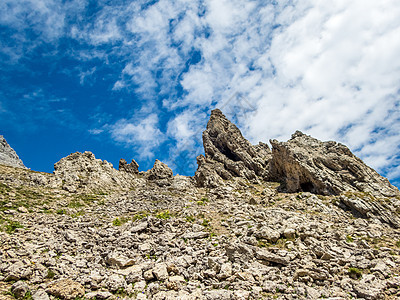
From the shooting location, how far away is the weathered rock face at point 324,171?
43.4 meters

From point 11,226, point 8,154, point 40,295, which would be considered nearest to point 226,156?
point 11,226

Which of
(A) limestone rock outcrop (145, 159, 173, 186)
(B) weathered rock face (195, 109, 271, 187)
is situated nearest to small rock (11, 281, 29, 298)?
(B) weathered rock face (195, 109, 271, 187)

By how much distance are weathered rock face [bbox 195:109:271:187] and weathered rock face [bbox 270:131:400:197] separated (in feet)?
23.7

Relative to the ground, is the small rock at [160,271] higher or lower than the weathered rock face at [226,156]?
lower

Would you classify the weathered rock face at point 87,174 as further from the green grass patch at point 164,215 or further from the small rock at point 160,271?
the small rock at point 160,271

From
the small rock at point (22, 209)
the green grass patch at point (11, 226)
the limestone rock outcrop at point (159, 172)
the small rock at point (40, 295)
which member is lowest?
the small rock at point (40, 295)

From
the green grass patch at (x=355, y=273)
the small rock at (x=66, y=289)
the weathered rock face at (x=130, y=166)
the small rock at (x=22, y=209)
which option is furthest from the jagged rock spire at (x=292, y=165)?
the small rock at (x=66, y=289)

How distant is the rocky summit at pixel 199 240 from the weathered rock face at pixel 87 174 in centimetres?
44

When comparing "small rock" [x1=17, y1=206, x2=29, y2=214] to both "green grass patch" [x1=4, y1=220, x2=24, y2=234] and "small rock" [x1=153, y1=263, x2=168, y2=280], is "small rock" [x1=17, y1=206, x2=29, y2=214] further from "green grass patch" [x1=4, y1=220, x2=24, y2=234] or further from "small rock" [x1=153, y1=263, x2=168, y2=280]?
"small rock" [x1=153, y1=263, x2=168, y2=280]

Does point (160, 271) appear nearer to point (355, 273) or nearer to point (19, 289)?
point (19, 289)

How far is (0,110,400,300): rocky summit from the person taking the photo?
52.1 feet

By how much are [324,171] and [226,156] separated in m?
27.5

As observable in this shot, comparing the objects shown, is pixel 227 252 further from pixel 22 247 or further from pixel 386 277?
pixel 22 247

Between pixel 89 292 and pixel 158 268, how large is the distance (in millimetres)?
5001
